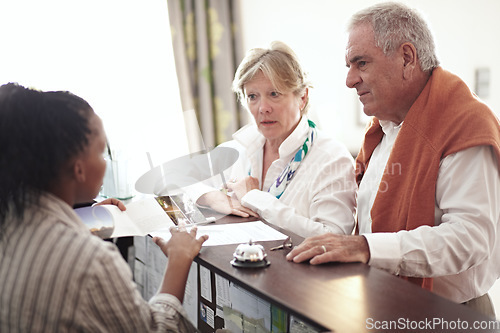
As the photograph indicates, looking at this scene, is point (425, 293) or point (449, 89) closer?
point (425, 293)

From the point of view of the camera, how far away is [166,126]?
6.48 feet

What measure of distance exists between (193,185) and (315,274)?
0.87m

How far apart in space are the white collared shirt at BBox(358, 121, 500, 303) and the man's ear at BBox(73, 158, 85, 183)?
30.8 inches

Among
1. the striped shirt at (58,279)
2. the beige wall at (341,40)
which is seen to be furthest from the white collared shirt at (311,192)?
the beige wall at (341,40)

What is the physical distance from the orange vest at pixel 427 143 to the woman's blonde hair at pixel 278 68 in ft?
1.92

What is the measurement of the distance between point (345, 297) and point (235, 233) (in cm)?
55

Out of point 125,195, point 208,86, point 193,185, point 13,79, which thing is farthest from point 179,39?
point 193,185

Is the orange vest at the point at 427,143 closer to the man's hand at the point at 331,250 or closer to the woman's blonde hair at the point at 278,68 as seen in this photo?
the man's hand at the point at 331,250

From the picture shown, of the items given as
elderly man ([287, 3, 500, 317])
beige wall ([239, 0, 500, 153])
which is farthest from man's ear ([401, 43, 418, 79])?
beige wall ([239, 0, 500, 153])

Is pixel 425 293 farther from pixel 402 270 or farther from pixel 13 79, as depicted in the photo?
pixel 13 79

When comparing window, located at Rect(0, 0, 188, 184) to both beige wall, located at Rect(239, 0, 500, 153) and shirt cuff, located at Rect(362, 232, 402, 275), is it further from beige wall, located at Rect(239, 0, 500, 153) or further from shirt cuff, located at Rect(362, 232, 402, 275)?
shirt cuff, located at Rect(362, 232, 402, 275)

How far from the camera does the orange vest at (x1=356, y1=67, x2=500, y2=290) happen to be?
1437 millimetres

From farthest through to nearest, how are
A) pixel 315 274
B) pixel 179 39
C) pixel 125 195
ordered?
pixel 179 39 < pixel 125 195 < pixel 315 274

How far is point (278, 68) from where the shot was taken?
6.53 feet
